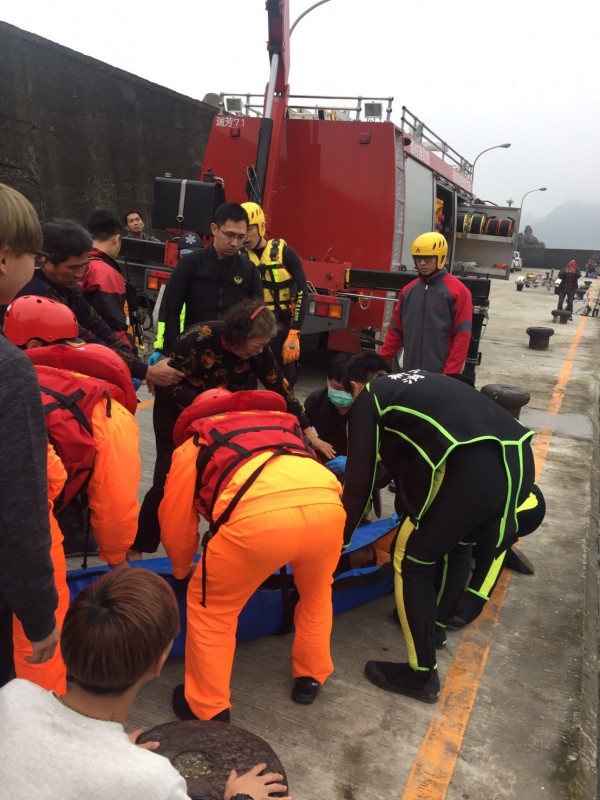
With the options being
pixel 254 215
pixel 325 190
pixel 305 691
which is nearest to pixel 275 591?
pixel 305 691

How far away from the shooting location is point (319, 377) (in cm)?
776

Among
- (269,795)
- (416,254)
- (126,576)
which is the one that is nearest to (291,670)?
(269,795)

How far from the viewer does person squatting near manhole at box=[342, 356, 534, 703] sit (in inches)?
91.9

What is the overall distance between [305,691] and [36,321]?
1.79 m

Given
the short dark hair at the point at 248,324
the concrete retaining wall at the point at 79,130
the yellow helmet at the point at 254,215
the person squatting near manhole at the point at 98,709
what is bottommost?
the person squatting near manhole at the point at 98,709

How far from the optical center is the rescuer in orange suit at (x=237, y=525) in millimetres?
1979

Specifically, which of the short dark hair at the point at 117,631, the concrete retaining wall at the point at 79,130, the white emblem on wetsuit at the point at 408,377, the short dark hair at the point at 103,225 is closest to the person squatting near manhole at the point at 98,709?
the short dark hair at the point at 117,631

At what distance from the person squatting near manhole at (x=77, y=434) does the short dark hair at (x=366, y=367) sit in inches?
39.8

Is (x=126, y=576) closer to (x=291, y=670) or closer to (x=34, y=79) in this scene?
(x=291, y=670)

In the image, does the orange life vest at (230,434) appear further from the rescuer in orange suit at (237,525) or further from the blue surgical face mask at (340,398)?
the blue surgical face mask at (340,398)

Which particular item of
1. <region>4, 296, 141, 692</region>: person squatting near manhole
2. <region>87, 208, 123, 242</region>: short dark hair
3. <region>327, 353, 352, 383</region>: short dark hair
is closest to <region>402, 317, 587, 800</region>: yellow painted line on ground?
<region>4, 296, 141, 692</region>: person squatting near manhole

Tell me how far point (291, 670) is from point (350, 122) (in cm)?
630

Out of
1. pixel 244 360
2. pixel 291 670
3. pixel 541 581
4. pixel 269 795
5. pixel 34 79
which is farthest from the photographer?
pixel 34 79

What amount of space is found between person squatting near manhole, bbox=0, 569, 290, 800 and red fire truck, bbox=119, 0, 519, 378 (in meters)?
5.28
